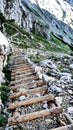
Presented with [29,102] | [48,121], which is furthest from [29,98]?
[48,121]

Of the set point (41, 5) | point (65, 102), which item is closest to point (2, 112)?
point (65, 102)

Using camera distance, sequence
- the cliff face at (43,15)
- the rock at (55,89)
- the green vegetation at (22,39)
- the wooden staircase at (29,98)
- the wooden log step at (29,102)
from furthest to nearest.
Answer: the cliff face at (43,15)
the green vegetation at (22,39)
the rock at (55,89)
the wooden log step at (29,102)
the wooden staircase at (29,98)

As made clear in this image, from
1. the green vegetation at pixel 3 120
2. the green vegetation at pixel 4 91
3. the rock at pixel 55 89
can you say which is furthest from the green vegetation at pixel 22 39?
the green vegetation at pixel 3 120

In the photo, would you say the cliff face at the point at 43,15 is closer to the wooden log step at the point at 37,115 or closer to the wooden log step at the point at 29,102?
the wooden log step at the point at 29,102

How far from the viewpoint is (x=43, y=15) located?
14650 cm

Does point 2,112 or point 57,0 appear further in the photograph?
point 57,0

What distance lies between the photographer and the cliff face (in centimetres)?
8882

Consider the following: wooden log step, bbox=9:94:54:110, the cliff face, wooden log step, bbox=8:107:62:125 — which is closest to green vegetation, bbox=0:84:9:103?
wooden log step, bbox=9:94:54:110

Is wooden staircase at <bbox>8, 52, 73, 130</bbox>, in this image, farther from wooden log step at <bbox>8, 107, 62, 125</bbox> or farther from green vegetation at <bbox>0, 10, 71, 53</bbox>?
green vegetation at <bbox>0, 10, 71, 53</bbox>

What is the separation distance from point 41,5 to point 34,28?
192 ft

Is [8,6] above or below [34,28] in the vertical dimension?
above

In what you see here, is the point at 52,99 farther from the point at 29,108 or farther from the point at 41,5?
the point at 41,5

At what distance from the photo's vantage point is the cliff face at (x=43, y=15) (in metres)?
88.8

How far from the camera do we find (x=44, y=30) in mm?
100938
